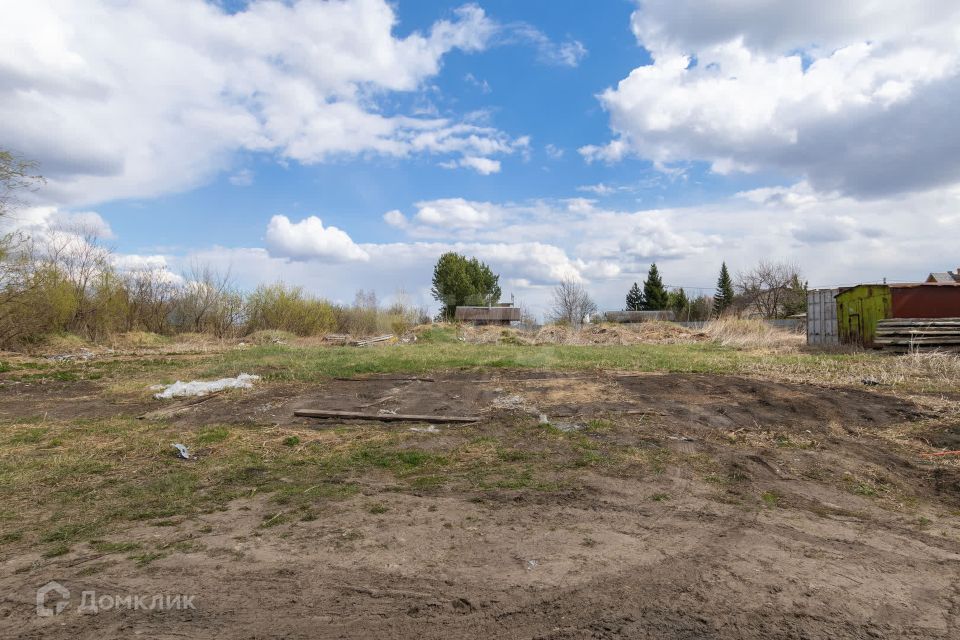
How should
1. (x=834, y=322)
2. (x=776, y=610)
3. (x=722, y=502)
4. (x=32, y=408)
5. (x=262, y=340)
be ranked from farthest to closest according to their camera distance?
(x=262, y=340)
(x=834, y=322)
(x=32, y=408)
(x=722, y=502)
(x=776, y=610)

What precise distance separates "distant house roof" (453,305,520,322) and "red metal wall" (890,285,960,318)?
29.2 metres

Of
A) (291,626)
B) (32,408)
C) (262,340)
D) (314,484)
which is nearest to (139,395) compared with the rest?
(32,408)

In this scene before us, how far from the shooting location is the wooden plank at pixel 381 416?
307 inches

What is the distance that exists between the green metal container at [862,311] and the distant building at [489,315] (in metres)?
26.3

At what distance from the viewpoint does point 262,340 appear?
2759 cm

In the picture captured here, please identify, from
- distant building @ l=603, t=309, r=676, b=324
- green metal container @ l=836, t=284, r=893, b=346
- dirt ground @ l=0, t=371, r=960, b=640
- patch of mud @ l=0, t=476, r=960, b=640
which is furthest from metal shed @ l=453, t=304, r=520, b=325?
patch of mud @ l=0, t=476, r=960, b=640

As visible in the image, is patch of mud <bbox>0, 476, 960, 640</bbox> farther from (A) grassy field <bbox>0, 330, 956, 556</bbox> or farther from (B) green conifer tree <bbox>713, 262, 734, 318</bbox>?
(B) green conifer tree <bbox>713, 262, 734, 318</bbox>

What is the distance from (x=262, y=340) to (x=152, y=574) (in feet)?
85.6

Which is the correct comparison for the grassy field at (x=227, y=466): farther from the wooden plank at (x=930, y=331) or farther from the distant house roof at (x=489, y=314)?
the distant house roof at (x=489, y=314)

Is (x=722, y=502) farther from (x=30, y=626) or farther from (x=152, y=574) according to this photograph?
(x=30, y=626)

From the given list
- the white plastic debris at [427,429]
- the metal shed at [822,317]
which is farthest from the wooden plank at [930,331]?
the white plastic debris at [427,429]

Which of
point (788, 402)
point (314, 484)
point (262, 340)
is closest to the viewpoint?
point (314, 484)

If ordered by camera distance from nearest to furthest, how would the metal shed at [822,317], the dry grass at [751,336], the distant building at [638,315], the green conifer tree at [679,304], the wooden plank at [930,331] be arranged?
the wooden plank at [930,331], the metal shed at [822,317], the dry grass at [751,336], the distant building at [638,315], the green conifer tree at [679,304]

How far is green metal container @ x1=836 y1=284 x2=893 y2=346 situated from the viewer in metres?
16.9
